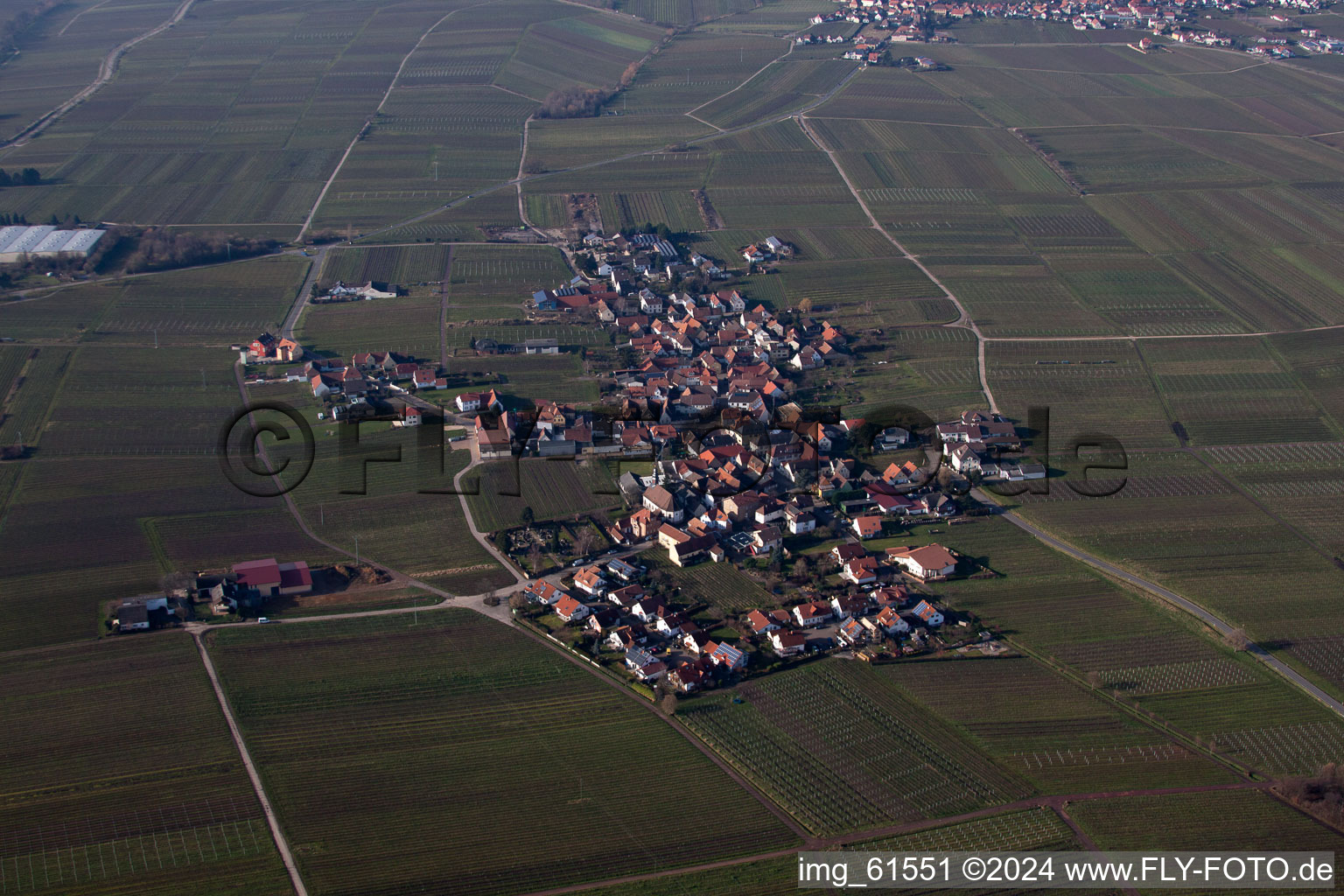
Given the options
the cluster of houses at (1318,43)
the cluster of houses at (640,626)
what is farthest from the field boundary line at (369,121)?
the cluster of houses at (1318,43)

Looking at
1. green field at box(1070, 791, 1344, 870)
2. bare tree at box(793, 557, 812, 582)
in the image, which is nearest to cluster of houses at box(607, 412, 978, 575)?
A: bare tree at box(793, 557, 812, 582)

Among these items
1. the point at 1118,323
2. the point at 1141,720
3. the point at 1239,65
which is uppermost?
the point at 1239,65

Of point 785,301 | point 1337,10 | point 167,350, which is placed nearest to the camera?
point 167,350

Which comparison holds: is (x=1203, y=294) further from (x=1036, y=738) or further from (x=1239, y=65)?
(x=1239, y=65)

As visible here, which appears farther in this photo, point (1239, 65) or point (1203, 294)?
point (1239, 65)

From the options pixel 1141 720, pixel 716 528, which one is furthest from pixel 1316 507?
pixel 716 528

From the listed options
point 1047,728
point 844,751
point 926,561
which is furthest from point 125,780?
point 926,561
